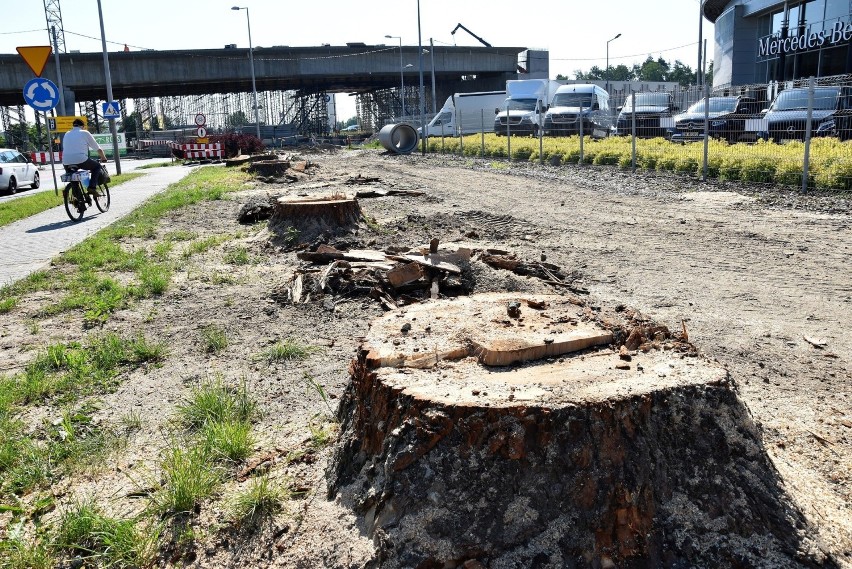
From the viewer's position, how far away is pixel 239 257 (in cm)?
920

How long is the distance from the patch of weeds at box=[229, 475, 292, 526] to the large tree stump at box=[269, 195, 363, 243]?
6.80 meters

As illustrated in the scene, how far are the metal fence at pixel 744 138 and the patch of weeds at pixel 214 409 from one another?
1254 cm

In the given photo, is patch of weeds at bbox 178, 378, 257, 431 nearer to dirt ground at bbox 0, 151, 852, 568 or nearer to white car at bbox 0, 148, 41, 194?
dirt ground at bbox 0, 151, 852, 568

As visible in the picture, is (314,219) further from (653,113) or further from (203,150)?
(203,150)

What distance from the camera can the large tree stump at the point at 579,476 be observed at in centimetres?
248

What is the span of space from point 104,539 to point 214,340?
277 cm

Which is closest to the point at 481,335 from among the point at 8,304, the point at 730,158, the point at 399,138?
the point at 8,304

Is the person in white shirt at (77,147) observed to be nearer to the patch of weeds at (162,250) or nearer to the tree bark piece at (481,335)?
the patch of weeds at (162,250)

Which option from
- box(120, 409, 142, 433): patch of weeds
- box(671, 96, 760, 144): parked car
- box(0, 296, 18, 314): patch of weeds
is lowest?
box(120, 409, 142, 433): patch of weeds

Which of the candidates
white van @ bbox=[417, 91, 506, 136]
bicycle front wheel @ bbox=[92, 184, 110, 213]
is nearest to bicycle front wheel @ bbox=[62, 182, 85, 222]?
bicycle front wheel @ bbox=[92, 184, 110, 213]

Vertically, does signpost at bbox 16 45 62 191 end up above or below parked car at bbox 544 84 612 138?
above

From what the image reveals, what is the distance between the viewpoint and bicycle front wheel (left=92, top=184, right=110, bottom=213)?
48.8 feet

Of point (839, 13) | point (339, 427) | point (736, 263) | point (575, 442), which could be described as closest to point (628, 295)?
point (736, 263)

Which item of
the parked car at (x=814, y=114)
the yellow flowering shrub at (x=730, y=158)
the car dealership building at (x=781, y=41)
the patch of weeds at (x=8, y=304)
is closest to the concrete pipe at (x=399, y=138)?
the yellow flowering shrub at (x=730, y=158)
